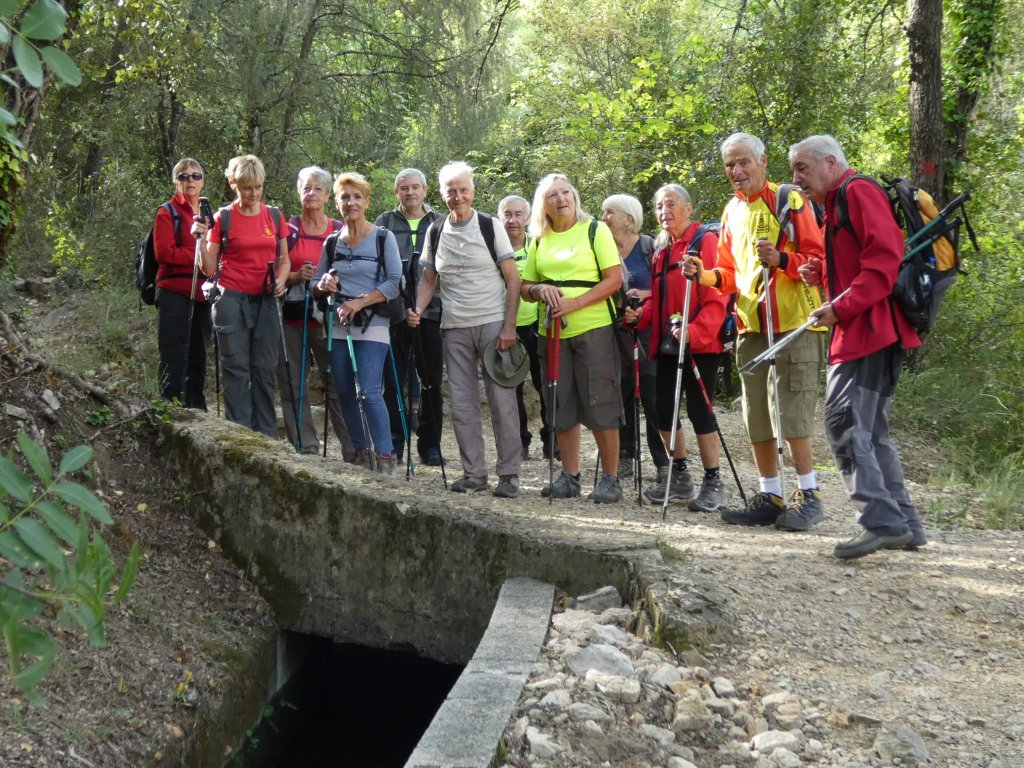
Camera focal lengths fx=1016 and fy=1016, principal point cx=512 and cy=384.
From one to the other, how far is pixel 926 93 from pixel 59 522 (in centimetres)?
1111

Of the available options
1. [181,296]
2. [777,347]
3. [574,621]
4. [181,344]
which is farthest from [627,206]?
[574,621]

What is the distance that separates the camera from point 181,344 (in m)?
7.19

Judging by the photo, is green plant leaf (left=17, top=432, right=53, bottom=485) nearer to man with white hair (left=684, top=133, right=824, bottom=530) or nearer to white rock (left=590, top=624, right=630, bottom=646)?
white rock (left=590, top=624, right=630, bottom=646)

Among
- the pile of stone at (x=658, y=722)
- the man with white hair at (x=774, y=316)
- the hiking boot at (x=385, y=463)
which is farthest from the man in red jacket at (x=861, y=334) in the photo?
the hiking boot at (x=385, y=463)

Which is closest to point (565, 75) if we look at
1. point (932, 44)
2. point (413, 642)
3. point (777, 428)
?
point (932, 44)

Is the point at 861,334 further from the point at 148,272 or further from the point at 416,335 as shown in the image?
the point at 148,272

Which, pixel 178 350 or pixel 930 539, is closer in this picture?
pixel 930 539

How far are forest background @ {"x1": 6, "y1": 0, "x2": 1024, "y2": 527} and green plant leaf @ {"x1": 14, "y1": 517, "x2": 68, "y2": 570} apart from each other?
28.1 ft

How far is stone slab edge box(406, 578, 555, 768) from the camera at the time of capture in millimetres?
2807

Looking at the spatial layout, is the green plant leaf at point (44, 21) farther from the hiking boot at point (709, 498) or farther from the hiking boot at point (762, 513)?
the hiking boot at point (709, 498)

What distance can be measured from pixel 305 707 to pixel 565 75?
13240 millimetres

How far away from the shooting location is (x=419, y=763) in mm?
2748

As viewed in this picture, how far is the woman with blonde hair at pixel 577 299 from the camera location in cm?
626

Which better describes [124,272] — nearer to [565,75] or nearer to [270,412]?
[270,412]
